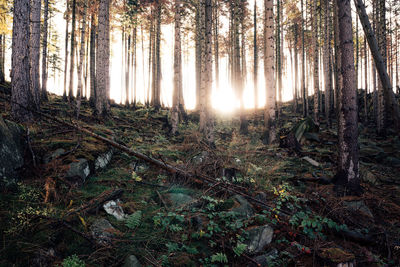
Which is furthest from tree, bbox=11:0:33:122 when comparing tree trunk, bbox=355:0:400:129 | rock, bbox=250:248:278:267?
tree trunk, bbox=355:0:400:129

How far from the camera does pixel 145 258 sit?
2355mm

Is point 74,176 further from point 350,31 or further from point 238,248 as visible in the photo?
point 350,31

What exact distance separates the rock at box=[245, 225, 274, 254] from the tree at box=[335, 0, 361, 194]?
108 inches

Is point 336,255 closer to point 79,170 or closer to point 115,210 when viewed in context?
point 115,210

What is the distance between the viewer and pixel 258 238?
118 inches

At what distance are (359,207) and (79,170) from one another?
18.4ft

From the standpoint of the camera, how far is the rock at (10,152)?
297 cm

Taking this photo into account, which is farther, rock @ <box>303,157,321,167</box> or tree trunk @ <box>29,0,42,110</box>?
tree trunk @ <box>29,0,42,110</box>

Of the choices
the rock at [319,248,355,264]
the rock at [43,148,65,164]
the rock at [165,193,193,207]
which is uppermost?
the rock at [43,148,65,164]

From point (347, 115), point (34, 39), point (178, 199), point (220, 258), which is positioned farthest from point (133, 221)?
point (34, 39)

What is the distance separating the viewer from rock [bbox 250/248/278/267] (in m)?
2.64

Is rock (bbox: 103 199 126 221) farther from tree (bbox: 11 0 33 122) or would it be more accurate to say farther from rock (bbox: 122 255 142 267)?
tree (bbox: 11 0 33 122)

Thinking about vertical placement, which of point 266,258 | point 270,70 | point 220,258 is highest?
point 270,70

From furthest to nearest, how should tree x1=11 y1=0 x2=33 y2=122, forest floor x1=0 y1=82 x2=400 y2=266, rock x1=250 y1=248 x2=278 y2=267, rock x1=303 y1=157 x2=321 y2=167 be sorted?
rock x1=303 y1=157 x2=321 y2=167 → tree x1=11 y1=0 x2=33 y2=122 → rock x1=250 y1=248 x2=278 y2=267 → forest floor x1=0 y1=82 x2=400 y2=266
